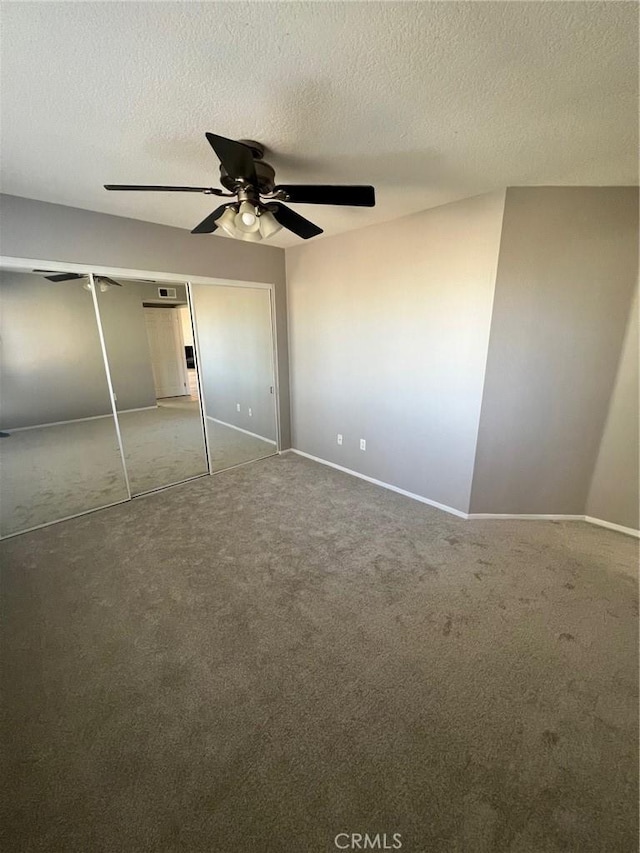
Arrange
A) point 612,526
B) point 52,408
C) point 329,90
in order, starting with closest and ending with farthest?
point 329,90 < point 612,526 < point 52,408

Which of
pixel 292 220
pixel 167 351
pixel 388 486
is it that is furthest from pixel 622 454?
pixel 167 351

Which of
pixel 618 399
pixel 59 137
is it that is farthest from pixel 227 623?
pixel 618 399

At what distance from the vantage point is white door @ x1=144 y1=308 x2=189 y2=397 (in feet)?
11.7

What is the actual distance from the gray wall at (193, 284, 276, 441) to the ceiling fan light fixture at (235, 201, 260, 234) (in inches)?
70.6

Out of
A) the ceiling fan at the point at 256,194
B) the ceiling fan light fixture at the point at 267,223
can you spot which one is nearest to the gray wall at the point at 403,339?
the ceiling fan at the point at 256,194

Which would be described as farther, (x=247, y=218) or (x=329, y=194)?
(x=247, y=218)

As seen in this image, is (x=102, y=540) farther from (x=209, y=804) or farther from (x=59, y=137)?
(x=59, y=137)

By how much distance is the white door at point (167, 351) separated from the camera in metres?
3.56

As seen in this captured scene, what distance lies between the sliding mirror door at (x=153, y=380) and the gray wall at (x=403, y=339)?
136cm

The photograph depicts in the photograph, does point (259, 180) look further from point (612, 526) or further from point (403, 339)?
point (612, 526)

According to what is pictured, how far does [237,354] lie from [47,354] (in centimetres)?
190

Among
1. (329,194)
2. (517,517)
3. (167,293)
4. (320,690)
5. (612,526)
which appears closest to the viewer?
(320,690)

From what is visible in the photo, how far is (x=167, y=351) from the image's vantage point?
3.80 metres

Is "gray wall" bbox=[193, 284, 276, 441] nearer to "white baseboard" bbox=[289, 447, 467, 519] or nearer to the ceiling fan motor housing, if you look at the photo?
"white baseboard" bbox=[289, 447, 467, 519]
